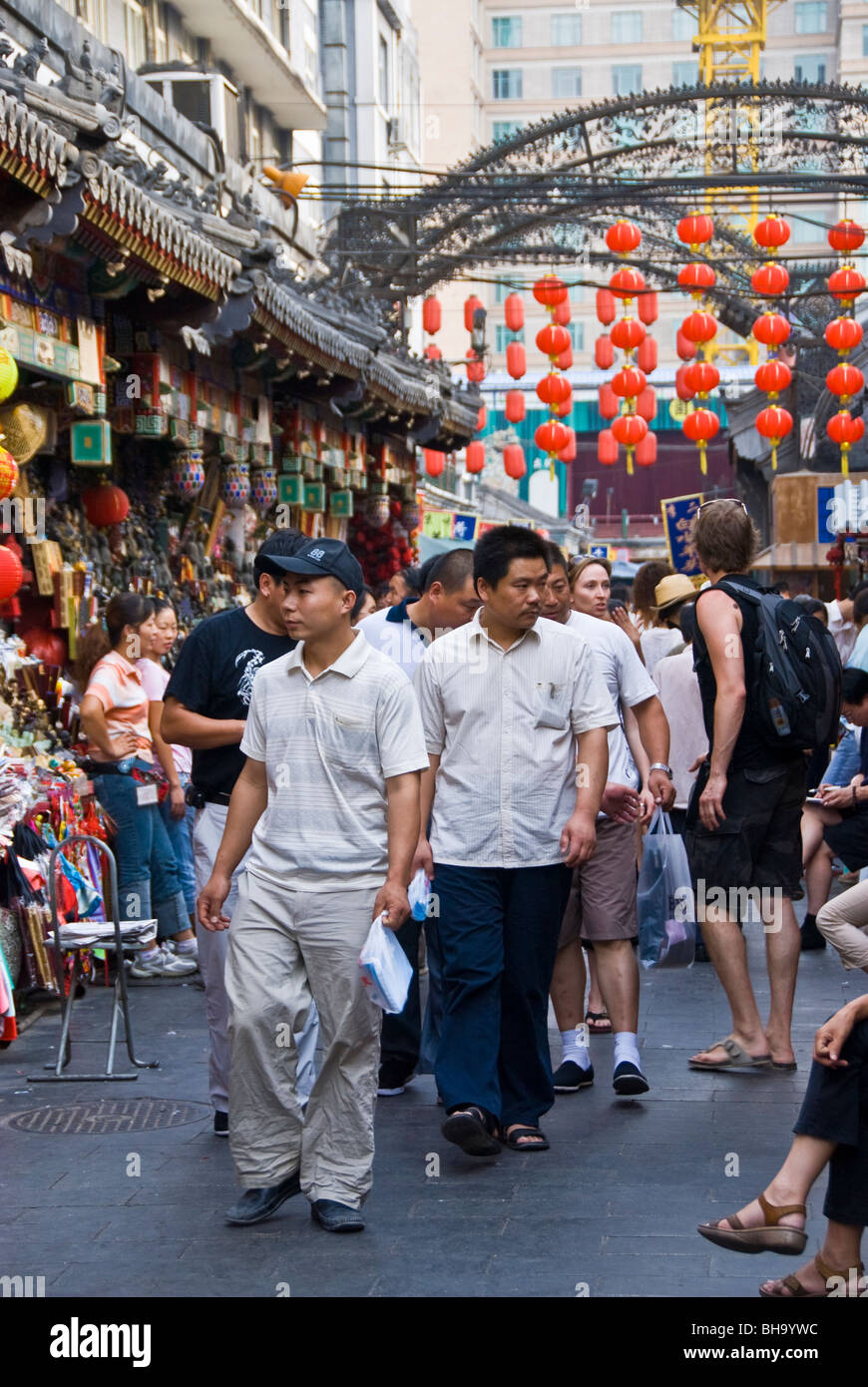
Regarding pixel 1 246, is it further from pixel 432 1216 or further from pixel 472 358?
pixel 472 358

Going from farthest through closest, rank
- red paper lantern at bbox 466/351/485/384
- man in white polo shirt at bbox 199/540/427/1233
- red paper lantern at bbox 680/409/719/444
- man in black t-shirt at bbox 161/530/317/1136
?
red paper lantern at bbox 466/351/485/384
red paper lantern at bbox 680/409/719/444
man in black t-shirt at bbox 161/530/317/1136
man in white polo shirt at bbox 199/540/427/1233

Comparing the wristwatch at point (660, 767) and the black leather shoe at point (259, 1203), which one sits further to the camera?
the wristwatch at point (660, 767)

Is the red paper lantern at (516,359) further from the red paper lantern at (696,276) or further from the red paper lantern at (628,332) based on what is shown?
the red paper lantern at (696,276)

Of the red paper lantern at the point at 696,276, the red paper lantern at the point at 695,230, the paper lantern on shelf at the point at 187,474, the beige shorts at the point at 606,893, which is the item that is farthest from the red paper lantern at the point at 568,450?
the beige shorts at the point at 606,893

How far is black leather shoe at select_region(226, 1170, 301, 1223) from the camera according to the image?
5066 mm

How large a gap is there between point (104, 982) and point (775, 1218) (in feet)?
17.7

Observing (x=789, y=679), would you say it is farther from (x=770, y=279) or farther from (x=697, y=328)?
(x=697, y=328)

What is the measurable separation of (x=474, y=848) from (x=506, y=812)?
0.16 meters

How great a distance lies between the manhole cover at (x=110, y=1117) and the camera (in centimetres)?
627

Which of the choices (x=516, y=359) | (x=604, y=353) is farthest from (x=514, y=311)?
(x=604, y=353)

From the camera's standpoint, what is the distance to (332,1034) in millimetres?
5098

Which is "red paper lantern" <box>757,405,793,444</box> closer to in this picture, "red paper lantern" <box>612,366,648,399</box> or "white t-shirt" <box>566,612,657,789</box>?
"red paper lantern" <box>612,366,648,399</box>

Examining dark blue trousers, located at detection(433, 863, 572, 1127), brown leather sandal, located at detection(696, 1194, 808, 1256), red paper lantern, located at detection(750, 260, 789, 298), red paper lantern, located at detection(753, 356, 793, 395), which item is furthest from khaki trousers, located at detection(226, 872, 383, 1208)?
red paper lantern, located at detection(753, 356, 793, 395)

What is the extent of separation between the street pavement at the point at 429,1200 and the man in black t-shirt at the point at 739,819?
0.26 meters
